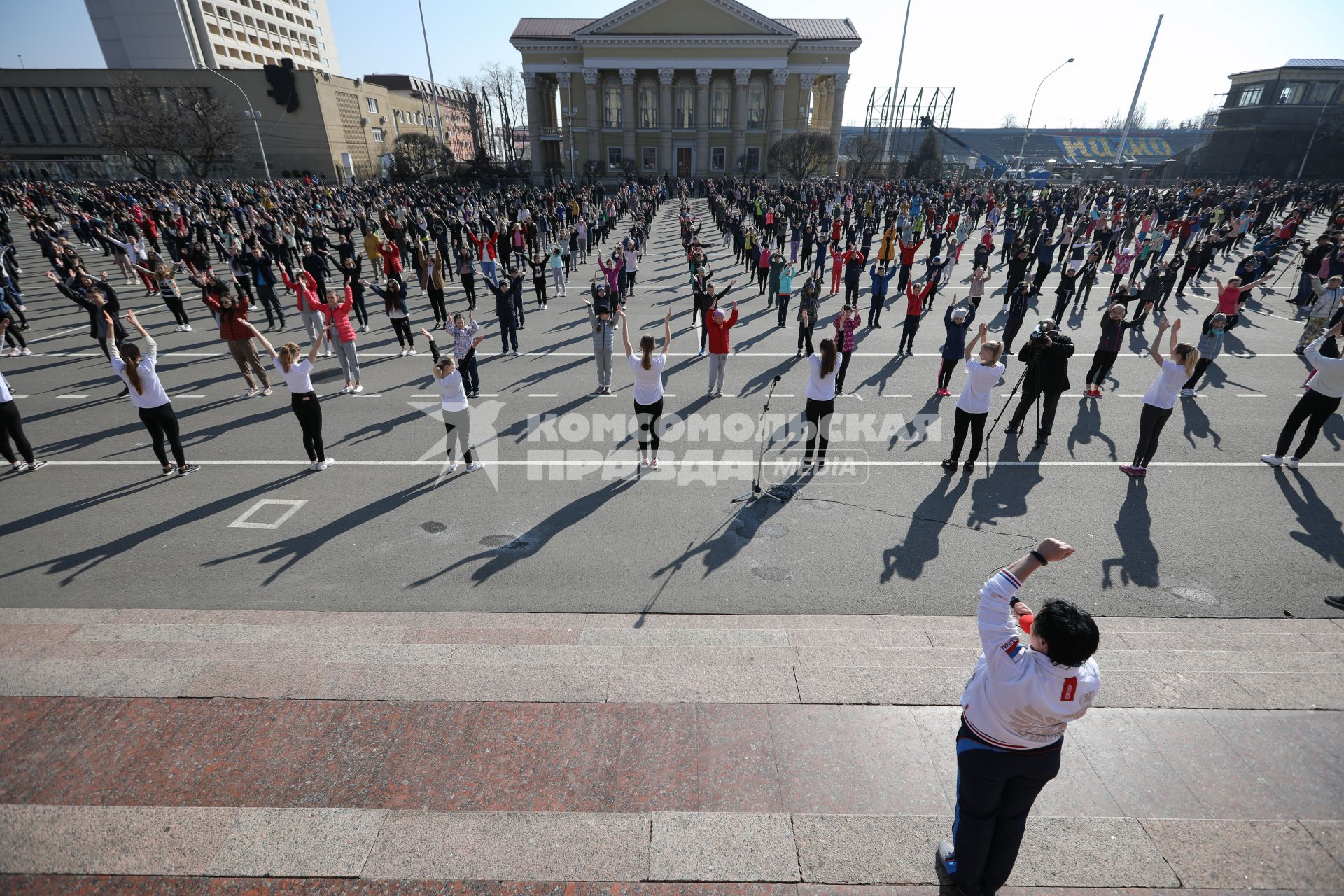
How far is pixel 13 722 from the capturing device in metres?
3.97

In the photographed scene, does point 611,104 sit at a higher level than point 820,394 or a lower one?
higher

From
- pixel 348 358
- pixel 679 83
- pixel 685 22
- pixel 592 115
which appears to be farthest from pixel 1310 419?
pixel 679 83

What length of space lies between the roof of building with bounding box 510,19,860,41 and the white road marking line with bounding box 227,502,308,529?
75.0 m

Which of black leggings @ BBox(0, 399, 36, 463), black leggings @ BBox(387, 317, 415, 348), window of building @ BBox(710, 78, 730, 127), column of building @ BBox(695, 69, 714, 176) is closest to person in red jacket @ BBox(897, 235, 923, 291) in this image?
black leggings @ BBox(387, 317, 415, 348)

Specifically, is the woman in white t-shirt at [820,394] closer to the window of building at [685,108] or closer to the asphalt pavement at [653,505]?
the asphalt pavement at [653,505]

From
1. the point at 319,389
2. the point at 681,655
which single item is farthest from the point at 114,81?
the point at 681,655

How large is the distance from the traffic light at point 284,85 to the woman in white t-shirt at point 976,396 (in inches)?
3289

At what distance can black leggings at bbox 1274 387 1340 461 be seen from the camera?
8047mm

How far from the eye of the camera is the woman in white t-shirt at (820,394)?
25.6ft

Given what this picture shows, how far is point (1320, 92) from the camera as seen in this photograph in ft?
187

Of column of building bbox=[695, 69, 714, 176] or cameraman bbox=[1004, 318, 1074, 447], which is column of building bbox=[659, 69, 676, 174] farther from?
cameraman bbox=[1004, 318, 1074, 447]

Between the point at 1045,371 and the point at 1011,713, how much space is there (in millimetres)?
8087

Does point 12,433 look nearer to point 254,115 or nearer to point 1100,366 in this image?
point 1100,366

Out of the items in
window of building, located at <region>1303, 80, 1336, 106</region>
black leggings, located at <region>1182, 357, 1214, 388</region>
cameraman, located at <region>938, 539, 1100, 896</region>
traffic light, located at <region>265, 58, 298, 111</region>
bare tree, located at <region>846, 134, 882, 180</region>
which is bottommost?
black leggings, located at <region>1182, 357, 1214, 388</region>
